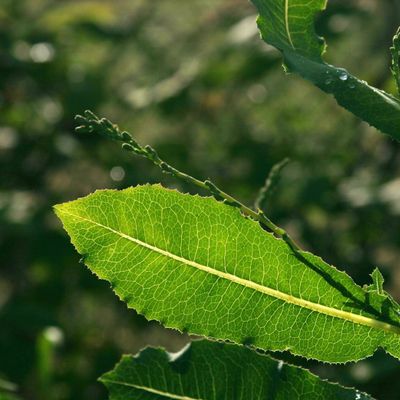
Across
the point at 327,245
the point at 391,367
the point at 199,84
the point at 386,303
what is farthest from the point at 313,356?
the point at 199,84

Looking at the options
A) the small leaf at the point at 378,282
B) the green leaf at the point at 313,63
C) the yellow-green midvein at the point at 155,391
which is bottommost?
the yellow-green midvein at the point at 155,391

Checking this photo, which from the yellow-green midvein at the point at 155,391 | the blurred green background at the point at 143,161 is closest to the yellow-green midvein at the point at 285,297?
the yellow-green midvein at the point at 155,391

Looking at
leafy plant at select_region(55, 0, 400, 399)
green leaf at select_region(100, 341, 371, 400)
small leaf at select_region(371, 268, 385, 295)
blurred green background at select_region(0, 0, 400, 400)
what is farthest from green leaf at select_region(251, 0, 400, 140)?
blurred green background at select_region(0, 0, 400, 400)

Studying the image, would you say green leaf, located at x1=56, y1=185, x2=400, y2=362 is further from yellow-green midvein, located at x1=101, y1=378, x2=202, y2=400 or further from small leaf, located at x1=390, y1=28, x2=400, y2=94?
small leaf, located at x1=390, y1=28, x2=400, y2=94

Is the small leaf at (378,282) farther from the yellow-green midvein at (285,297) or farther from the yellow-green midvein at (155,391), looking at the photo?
the yellow-green midvein at (155,391)

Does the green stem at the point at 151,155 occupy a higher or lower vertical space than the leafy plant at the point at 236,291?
higher

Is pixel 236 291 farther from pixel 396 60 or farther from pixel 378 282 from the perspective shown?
pixel 396 60

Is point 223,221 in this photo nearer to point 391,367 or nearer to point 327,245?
point 391,367
